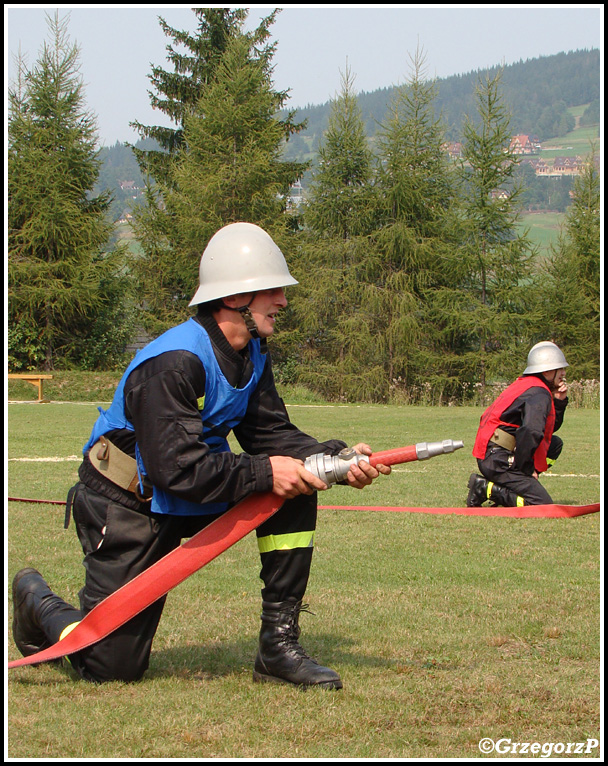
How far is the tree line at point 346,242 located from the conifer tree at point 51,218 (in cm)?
7

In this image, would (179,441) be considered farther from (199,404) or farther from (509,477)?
(509,477)

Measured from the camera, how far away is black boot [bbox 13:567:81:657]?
14.4 feet

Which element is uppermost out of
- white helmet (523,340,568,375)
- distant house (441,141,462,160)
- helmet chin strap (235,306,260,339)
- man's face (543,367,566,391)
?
distant house (441,141,462,160)

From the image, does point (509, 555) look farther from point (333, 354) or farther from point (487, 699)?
point (333, 354)

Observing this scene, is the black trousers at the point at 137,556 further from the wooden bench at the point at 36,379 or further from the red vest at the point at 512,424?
the wooden bench at the point at 36,379

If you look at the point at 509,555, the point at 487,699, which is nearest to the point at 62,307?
the point at 509,555

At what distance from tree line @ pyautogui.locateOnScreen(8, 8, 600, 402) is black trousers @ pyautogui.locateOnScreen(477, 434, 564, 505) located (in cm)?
2129

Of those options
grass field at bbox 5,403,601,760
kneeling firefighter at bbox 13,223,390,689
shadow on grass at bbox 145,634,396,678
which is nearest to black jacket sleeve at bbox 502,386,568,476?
grass field at bbox 5,403,601,760

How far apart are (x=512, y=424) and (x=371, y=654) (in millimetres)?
5116

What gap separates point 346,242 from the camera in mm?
32531

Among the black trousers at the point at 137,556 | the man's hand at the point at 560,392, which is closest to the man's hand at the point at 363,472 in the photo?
the black trousers at the point at 137,556

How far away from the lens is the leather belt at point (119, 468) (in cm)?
425

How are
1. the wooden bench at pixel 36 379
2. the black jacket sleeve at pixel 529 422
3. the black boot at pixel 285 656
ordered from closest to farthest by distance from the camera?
the black boot at pixel 285 656, the black jacket sleeve at pixel 529 422, the wooden bench at pixel 36 379

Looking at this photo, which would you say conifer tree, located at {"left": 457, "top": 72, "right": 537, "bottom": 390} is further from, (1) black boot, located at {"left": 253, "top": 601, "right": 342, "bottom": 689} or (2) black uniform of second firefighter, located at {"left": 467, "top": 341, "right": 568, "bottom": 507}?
(1) black boot, located at {"left": 253, "top": 601, "right": 342, "bottom": 689}
